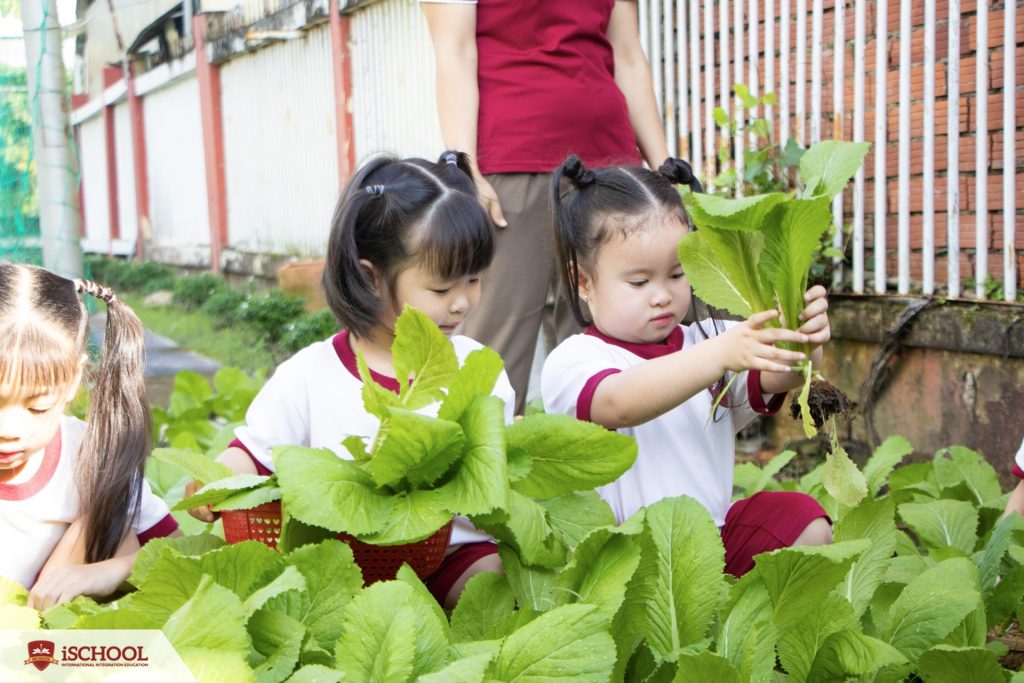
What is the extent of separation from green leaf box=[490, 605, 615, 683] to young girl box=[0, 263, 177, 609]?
35.6 inches

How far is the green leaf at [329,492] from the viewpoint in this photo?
1.38m

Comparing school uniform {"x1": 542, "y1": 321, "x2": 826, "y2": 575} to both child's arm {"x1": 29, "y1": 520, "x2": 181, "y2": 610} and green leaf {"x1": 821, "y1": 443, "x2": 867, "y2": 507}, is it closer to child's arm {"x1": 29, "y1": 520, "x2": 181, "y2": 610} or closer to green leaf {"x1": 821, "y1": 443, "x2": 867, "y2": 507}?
green leaf {"x1": 821, "y1": 443, "x2": 867, "y2": 507}

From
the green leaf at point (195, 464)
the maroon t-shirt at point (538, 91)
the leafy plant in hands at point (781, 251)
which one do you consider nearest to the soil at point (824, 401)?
the leafy plant in hands at point (781, 251)

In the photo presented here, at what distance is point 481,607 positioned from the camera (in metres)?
1.56

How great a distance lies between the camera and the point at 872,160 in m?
3.96

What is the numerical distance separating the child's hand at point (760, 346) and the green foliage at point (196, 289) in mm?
9842

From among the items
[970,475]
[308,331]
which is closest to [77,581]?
[970,475]

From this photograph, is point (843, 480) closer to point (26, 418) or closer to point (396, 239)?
point (396, 239)

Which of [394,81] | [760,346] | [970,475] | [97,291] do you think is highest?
[394,81]

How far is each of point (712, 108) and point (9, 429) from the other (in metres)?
3.39

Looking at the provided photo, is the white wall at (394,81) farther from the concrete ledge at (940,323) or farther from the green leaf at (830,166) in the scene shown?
the green leaf at (830,166)

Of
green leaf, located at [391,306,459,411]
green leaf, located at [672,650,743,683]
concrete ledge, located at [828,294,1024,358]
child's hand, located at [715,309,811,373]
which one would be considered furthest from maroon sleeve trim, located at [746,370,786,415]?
concrete ledge, located at [828,294,1024,358]

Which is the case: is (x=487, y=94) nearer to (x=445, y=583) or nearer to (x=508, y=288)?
(x=508, y=288)

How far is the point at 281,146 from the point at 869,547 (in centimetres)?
907
